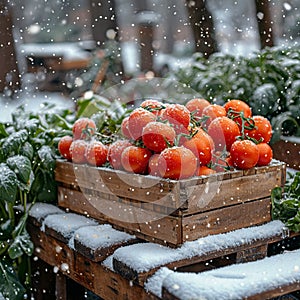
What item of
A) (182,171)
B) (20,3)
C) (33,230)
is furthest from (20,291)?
(20,3)

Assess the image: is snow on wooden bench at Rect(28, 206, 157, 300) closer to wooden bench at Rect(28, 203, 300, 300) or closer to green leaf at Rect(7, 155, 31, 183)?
wooden bench at Rect(28, 203, 300, 300)

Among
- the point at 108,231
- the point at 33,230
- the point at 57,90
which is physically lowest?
the point at 57,90

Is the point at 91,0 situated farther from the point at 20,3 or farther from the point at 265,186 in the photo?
the point at 265,186

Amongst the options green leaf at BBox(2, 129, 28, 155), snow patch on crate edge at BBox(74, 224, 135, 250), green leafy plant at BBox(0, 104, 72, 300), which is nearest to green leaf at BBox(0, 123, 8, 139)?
green leafy plant at BBox(0, 104, 72, 300)

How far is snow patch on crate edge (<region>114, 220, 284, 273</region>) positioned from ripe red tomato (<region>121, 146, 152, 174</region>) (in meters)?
0.23

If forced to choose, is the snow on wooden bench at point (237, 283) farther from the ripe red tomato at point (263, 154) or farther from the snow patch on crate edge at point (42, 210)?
the snow patch on crate edge at point (42, 210)

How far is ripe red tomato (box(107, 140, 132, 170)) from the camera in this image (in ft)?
5.93

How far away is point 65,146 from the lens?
6.90ft

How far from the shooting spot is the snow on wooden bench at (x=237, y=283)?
1.35 m

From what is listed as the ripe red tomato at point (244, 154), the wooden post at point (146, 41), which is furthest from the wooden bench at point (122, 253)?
the wooden post at point (146, 41)

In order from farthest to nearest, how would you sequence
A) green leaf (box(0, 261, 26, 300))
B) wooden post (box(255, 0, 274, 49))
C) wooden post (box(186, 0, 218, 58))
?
wooden post (box(186, 0, 218, 58)), wooden post (box(255, 0, 274, 49)), green leaf (box(0, 261, 26, 300))

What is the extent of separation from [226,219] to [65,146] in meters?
0.69

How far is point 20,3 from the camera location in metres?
8.26

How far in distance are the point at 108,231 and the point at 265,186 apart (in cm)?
53
